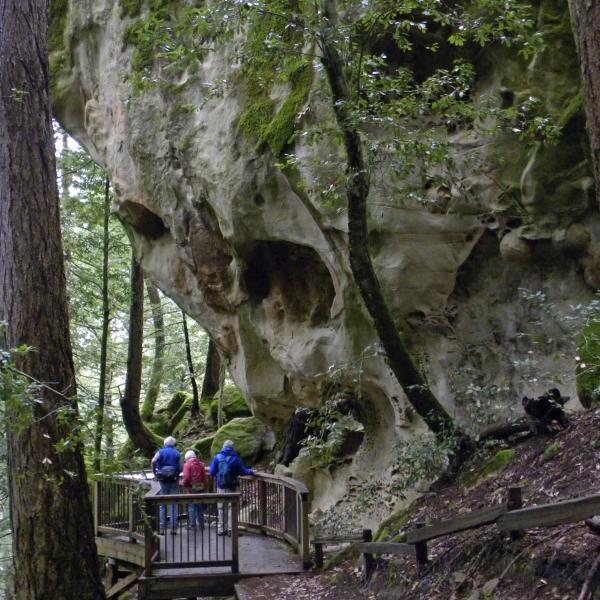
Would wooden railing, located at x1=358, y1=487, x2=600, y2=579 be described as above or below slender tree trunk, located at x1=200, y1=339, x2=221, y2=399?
below

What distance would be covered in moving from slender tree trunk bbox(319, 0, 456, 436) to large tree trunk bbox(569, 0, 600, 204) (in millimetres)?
3058

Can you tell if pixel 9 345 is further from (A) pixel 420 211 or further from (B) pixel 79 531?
(A) pixel 420 211

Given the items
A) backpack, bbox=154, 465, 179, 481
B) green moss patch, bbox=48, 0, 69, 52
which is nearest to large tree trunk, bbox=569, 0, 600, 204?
backpack, bbox=154, 465, 179, 481

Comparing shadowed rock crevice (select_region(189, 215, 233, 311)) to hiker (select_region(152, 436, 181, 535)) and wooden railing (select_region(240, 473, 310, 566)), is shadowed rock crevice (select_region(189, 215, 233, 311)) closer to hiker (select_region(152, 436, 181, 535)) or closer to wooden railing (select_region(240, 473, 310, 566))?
hiker (select_region(152, 436, 181, 535))

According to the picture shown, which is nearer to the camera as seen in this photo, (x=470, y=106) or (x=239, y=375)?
(x=470, y=106)

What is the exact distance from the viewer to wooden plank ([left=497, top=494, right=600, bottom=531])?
4.17 m

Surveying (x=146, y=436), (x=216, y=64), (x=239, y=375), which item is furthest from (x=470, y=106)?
(x=146, y=436)

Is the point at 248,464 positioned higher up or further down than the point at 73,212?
further down

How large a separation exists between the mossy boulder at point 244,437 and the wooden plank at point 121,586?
17.3 feet

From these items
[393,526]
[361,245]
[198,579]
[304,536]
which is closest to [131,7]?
[361,245]

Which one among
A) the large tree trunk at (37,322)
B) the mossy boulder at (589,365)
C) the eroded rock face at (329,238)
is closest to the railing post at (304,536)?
the eroded rock face at (329,238)

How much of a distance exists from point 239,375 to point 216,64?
594 cm

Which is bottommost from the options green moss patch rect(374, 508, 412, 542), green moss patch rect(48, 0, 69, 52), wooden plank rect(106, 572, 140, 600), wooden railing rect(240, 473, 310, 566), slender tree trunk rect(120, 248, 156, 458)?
wooden plank rect(106, 572, 140, 600)

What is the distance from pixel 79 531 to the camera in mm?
6992
